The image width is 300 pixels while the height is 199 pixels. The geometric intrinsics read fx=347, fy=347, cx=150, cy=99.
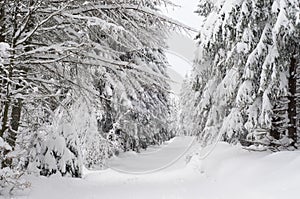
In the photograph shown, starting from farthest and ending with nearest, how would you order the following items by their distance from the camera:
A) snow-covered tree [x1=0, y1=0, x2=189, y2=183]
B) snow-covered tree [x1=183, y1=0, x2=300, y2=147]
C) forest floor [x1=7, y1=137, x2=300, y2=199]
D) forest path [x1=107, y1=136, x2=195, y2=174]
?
forest path [x1=107, y1=136, x2=195, y2=174] < snow-covered tree [x1=183, y1=0, x2=300, y2=147] < forest floor [x1=7, y1=137, x2=300, y2=199] < snow-covered tree [x1=0, y1=0, x2=189, y2=183]

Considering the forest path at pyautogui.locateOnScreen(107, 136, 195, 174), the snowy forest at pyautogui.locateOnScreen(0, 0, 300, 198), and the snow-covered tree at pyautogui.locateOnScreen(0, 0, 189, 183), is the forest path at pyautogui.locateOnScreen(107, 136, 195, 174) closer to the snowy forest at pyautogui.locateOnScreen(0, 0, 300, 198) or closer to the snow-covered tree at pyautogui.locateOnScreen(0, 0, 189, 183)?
the snowy forest at pyautogui.locateOnScreen(0, 0, 300, 198)

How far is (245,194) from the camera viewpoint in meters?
6.00

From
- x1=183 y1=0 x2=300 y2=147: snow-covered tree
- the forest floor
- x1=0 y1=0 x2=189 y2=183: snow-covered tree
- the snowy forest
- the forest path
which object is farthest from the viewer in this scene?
the forest path

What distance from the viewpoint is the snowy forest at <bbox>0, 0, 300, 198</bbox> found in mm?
4613

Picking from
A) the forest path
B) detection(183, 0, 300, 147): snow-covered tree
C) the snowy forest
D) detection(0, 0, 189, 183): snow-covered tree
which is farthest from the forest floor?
the forest path

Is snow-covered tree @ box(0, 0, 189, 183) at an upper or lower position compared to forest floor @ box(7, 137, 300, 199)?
upper

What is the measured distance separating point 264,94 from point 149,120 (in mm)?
12776

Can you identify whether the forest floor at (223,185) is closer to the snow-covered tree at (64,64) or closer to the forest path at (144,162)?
the snow-covered tree at (64,64)

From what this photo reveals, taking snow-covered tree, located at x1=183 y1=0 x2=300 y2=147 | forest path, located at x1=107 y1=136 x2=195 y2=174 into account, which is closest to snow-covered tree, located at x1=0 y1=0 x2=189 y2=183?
snow-covered tree, located at x1=183 y1=0 x2=300 y2=147

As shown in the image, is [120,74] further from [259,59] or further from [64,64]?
[259,59]

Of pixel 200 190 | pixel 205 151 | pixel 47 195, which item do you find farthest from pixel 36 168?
pixel 205 151

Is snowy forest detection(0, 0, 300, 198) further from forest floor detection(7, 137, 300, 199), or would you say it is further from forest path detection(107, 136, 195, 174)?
forest path detection(107, 136, 195, 174)

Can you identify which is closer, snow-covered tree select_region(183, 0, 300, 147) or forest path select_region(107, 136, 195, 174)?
snow-covered tree select_region(183, 0, 300, 147)

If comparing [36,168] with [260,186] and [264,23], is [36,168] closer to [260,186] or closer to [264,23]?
[260,186]
